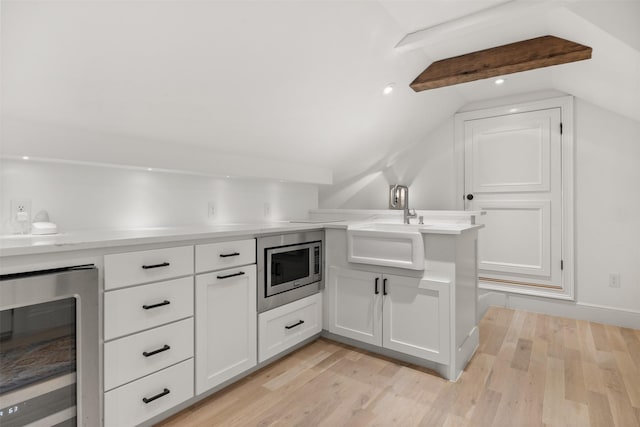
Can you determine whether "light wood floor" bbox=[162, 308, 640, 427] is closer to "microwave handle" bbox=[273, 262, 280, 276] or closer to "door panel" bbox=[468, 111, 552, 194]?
"microwave handle" bbox=[273, 262, 280, 276]

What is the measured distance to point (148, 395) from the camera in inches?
61.6

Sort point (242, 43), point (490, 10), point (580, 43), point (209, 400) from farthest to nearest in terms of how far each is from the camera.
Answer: point (580, 43)
point (490, 10)
point (209, 400)
point (242, 43)

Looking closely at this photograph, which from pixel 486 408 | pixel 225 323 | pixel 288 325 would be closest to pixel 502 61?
pixel 486 408

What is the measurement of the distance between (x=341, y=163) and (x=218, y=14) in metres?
2.08

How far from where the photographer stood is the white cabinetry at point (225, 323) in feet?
5.87

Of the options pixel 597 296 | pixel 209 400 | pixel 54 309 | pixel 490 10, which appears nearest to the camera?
pixel 54 309

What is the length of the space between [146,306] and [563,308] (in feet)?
11.9

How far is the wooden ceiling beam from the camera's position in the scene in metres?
2.34

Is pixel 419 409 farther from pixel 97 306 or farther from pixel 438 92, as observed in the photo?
pixel 438 92

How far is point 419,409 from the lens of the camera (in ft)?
5.87

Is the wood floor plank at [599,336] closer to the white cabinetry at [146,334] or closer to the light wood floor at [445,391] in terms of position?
the light wood floor at [445,391]

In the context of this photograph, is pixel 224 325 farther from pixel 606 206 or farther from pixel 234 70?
pixel 606 206

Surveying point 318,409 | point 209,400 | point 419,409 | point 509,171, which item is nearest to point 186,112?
point 209,400

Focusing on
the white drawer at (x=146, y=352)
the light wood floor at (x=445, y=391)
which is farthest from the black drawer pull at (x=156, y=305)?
the light wood floor at (x=445, y=391)
